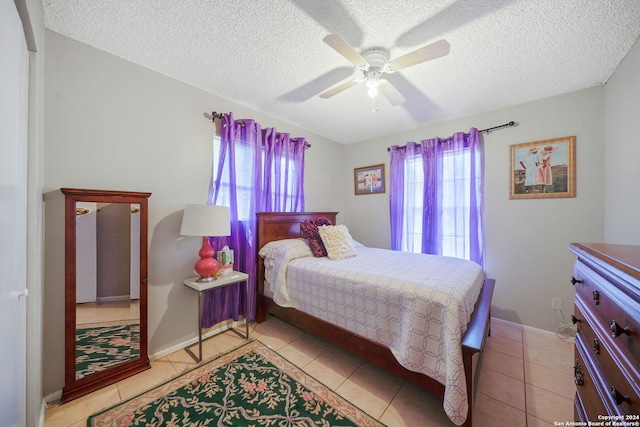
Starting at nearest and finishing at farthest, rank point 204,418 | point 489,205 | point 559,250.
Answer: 1. point 204,418
2. point 559,250
3. point 489,205

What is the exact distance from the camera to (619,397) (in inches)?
25.9

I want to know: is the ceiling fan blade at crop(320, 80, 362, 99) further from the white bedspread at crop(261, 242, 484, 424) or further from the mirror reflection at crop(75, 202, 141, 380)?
the mirror reflection at crop(75, 202, 141, 380)

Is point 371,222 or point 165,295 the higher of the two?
point 371,222

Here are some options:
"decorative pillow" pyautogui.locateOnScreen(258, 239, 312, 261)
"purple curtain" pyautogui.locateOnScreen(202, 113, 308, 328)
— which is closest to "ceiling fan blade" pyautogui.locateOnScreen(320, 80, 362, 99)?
"purple curtain" pyautogui.locateOnScreen(202, 113, 308, 328)

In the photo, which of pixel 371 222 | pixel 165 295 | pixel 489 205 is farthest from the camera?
pixel 371 222

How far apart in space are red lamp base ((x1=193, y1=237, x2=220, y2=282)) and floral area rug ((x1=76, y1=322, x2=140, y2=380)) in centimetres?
58

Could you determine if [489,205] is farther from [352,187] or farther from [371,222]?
[352,187]

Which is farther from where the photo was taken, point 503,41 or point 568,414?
point 503,41

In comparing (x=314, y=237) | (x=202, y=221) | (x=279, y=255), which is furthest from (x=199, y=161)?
(x=314, y=237)

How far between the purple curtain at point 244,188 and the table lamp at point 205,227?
28cm

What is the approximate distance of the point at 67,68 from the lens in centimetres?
165

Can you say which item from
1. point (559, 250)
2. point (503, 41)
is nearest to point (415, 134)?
point (503, 41)

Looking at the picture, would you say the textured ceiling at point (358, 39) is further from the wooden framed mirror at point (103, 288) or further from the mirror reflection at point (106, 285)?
the mirror reflection at point (106, 285)

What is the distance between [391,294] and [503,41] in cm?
200
